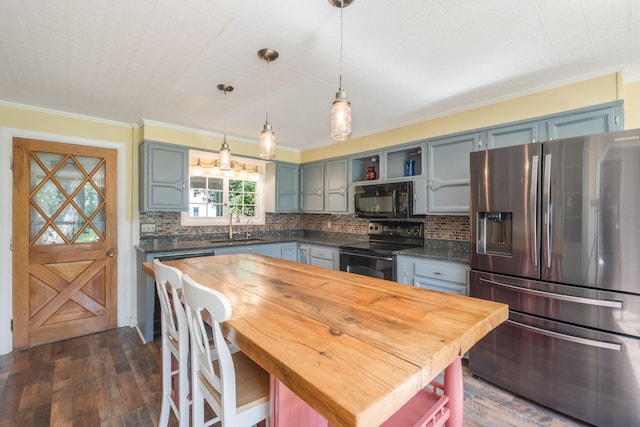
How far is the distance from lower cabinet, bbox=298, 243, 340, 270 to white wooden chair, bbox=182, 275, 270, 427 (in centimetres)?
236

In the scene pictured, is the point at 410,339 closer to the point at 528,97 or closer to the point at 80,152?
the point at 528,97

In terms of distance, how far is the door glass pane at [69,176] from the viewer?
9.71 ft

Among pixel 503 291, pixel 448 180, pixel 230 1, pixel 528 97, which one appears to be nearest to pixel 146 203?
pixel 230 1

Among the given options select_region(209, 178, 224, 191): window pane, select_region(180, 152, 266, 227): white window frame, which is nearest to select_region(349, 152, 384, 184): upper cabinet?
select_region(180, 152, 266, 227): white window frame

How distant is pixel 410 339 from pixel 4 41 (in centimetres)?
270

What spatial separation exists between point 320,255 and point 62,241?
9.07 feet

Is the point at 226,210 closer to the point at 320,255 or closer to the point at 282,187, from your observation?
the point at 282,187

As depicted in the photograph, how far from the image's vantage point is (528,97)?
243 cm

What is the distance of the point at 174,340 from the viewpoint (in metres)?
1.54

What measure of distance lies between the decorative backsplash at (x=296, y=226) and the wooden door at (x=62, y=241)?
0.48 m

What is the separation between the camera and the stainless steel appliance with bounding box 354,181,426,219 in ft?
10.4

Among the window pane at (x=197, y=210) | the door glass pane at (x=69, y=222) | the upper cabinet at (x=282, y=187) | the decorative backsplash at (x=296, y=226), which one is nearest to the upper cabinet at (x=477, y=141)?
the decorative backsplash at (x=296, y=226)

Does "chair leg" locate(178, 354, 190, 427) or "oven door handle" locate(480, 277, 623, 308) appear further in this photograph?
"oven door handle" locate(480, 277, 623, 308)

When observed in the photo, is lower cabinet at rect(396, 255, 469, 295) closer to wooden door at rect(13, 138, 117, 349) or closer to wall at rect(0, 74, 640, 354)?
wall at rect(0, 74, 640, 354)
